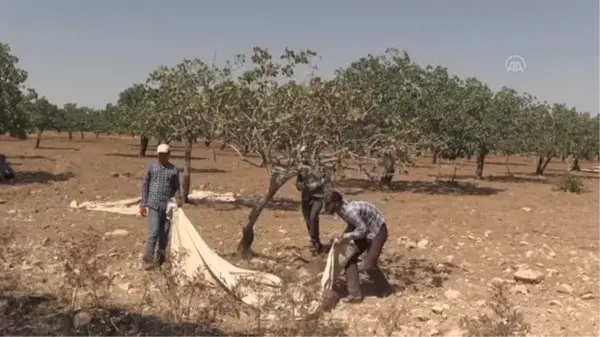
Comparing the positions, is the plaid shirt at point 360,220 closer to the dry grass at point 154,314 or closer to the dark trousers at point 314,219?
the dry grass at point 154,314

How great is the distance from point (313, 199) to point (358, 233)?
289 cm

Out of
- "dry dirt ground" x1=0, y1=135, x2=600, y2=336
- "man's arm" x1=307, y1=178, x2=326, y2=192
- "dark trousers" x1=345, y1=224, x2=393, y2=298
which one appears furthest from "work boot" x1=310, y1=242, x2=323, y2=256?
"dark trousers" x1=345, y1=224, x2=393, y2=298

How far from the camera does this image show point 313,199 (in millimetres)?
9836

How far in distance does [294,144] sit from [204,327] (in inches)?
118

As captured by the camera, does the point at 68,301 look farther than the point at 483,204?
No

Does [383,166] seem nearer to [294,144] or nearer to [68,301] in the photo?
[294,144]

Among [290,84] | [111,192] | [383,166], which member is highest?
[290,84]

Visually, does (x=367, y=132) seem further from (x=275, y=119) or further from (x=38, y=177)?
(x=38, y=177)

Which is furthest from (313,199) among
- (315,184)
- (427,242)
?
(427,242)

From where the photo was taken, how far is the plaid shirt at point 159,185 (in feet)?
26.9

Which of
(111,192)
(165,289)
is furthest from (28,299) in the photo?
(111,192)

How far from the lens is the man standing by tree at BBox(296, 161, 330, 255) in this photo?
956cm

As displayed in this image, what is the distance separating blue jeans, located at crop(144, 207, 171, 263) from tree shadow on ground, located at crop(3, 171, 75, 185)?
11752mm

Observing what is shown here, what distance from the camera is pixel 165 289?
6418 millimetres
